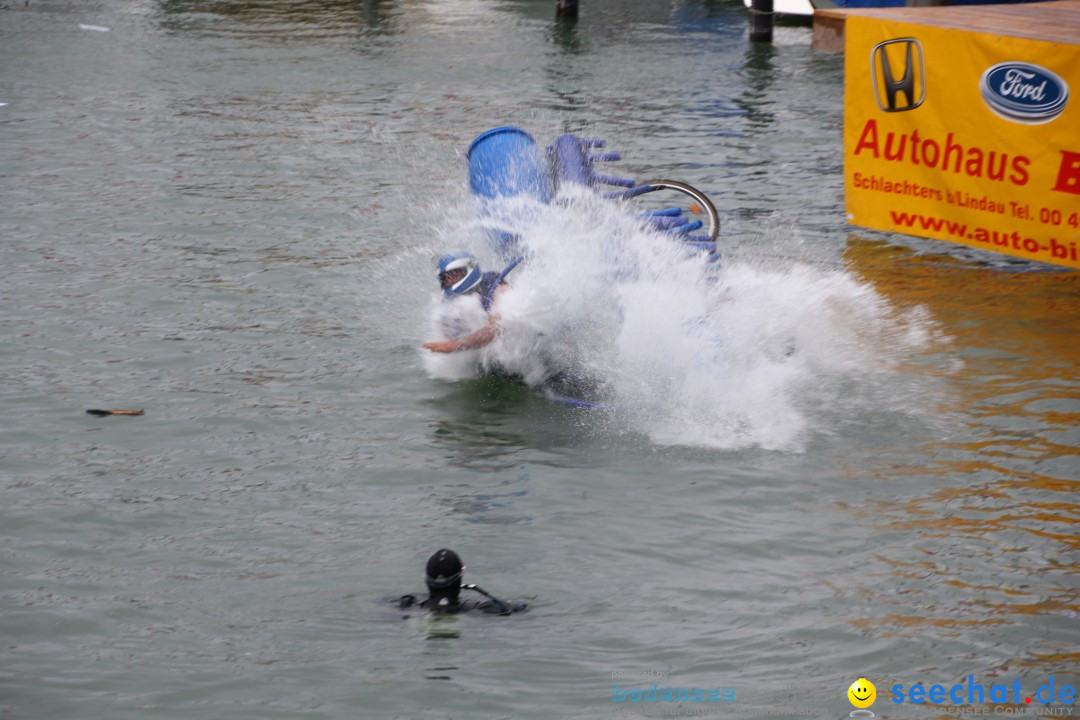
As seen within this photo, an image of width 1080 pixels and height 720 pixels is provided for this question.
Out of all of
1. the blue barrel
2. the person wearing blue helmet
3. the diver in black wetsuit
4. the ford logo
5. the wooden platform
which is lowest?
the diver in black wetsuit

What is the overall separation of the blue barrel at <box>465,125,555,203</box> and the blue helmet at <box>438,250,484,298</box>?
1.73 metres

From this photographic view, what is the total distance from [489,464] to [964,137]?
6.84 meters

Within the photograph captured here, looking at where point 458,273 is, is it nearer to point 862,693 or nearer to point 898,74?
point 862,693

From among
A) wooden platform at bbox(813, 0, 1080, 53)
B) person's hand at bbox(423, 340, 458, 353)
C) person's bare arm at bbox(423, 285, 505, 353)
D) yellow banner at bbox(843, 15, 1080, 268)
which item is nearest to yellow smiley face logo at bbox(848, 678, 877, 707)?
person's bare arm at bbox(423, 285, 505, 353)

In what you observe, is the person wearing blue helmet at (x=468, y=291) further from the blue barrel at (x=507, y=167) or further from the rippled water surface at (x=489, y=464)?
the blue barrel at (x=507, y=167)

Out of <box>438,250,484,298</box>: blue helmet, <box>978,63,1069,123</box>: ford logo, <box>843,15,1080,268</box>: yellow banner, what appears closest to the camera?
<box>438,250,484,298</box>: blue helmet

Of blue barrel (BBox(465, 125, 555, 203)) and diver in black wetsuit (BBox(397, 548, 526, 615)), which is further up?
blue barrel (BBox(465, 125, 555, 203))

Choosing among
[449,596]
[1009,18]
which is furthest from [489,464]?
[1009,18]

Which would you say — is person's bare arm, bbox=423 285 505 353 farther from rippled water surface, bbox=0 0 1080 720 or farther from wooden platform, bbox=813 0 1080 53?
wooden platform, bbox=813 0 1080 53

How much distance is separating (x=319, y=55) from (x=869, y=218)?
50.4ft

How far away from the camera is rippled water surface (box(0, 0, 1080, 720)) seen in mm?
6867

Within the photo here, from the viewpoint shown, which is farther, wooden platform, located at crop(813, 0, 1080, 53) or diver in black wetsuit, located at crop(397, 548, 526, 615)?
wooden platform, located at crop(813, 0, 1080, 53)

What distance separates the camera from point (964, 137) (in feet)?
44.6

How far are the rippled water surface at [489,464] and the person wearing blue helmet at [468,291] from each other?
1.50 feet
